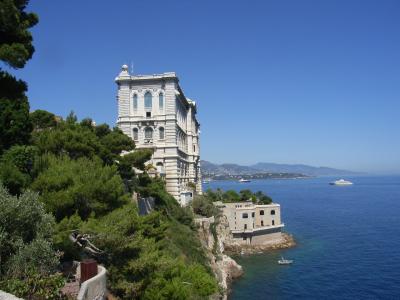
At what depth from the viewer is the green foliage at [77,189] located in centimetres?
1617

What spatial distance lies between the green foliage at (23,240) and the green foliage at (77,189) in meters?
2.58

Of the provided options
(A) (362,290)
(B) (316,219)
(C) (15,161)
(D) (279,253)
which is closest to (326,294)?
(A) (362,290)

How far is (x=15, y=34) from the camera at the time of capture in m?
19.0

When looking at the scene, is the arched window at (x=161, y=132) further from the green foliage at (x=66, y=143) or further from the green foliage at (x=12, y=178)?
the green foliage at (x=12, y=178)

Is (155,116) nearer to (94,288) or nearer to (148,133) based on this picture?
(148,133)

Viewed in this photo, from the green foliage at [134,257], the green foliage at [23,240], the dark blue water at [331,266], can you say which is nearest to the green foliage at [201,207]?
the dark blue water at [331,266]

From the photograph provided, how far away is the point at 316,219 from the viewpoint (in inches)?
3305

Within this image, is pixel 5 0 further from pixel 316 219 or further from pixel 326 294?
pixel 316 219

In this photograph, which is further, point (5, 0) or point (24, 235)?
point (5, 0)

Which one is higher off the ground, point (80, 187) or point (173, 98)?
point (173, 98)

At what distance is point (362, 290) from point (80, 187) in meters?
30.7

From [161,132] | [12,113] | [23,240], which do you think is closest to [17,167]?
[12,113]

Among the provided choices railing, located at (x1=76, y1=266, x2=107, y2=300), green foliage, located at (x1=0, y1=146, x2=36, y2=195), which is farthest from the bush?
railing, located at (x1=76, y1=266, x2=107, y2=300)

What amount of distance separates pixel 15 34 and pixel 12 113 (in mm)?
3766
